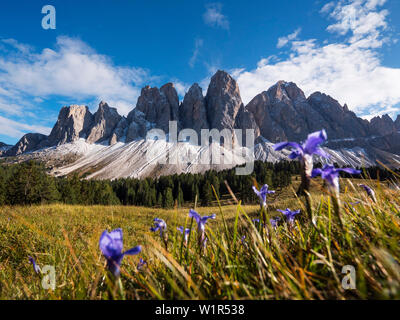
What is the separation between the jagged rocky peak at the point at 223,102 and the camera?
543 feet

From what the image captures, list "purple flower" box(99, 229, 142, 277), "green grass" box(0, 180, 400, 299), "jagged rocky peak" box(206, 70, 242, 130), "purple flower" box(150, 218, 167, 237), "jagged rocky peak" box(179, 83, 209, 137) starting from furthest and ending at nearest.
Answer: "jagged rocky peak" box(179, 83, 209, 137), "jagged rocky peak" box(206, 70, 242, 130), "purple flower" box(150, 218, 167, 237), "purple flower" box(99, 229, 142, 277), "green grass" box(0, 180, 400, 299)

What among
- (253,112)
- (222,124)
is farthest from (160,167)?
(253,112)

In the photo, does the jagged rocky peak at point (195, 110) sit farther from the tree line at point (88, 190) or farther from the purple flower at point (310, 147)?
the purple flower at point (310, 147)

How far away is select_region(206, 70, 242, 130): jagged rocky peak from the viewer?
16538 centimetres

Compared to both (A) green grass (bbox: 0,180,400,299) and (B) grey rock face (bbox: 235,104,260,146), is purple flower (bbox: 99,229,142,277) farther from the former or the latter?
(B) grey rock face (bbox: 235,104,260,146)

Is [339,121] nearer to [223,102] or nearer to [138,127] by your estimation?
[223,102]

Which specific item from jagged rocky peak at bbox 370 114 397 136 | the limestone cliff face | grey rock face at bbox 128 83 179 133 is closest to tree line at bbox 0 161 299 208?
the limestone cliff face

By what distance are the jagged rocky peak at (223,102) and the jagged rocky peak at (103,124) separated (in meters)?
104

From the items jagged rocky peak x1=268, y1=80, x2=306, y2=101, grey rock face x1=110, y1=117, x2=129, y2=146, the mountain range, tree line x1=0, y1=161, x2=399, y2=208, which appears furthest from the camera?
jagged rocky peak x1=268, y1=80, x2=306, y2=101

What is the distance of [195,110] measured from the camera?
168 meters

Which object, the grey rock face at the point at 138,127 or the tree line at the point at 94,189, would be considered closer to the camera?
the tree line at the point at 94,189

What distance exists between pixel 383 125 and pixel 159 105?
232 metres

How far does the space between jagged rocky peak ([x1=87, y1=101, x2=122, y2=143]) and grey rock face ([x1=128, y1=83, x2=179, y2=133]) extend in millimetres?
26333

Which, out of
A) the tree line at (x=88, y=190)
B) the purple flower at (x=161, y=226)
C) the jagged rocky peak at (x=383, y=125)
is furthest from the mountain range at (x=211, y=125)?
the purple flower at (x=161, y=226)
